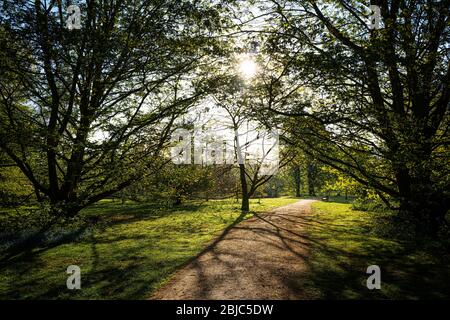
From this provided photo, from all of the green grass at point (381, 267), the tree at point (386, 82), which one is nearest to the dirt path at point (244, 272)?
the green grass at point (381, 267)

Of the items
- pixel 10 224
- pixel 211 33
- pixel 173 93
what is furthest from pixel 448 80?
pixel 10 224

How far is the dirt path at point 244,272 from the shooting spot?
6266 mm

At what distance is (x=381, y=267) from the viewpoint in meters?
8.42

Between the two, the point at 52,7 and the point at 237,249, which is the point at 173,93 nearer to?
the point at 52,7

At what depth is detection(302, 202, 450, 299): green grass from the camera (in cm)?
639

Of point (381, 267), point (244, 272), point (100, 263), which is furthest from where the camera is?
point (100, 263)

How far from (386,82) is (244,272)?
8.68 metres

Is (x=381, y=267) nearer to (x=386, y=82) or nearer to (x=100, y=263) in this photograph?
(x=386, y=82)

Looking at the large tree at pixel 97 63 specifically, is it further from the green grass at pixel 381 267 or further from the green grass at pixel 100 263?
the green grass at pixel 381 267

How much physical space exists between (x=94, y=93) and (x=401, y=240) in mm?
13909

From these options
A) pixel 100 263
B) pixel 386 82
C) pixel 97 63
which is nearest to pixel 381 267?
pixel 386 82

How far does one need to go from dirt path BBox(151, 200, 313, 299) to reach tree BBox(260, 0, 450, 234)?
166 inches

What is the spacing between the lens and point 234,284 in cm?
675

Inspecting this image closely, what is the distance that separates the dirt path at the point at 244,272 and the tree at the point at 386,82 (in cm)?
422
